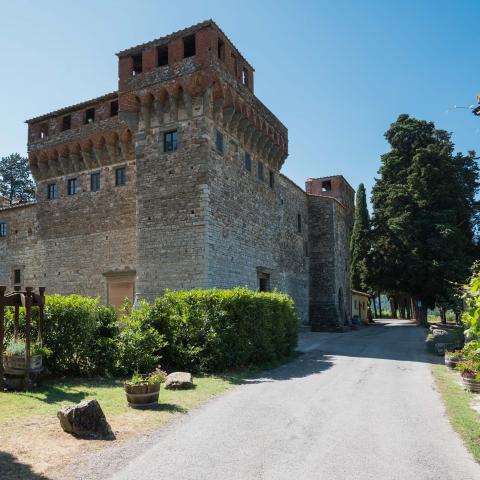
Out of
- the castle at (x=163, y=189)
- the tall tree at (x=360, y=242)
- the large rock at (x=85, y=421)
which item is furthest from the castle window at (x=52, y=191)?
the tall tree at (x=360, y=242)

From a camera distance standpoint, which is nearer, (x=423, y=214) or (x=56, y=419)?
(x=56, y=419)

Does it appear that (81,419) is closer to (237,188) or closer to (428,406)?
(428,406)

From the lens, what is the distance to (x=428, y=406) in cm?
848

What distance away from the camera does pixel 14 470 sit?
5.07 meters

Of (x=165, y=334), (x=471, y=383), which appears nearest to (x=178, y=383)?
(x=165, y=334)

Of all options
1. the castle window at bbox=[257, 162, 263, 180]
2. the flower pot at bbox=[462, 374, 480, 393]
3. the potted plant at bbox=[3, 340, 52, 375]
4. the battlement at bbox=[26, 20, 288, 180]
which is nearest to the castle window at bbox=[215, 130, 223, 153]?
the battlement at bbox=[26, 20, 288, 180]

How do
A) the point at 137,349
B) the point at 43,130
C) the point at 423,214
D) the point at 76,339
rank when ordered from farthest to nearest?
the point at 423,214
the point at 43,130
the point at 137,349
the point at 76,339

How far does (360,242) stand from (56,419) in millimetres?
32501

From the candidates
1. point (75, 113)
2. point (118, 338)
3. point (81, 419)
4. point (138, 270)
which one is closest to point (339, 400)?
point (81, 419)

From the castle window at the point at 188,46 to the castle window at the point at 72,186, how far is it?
8875 millimetres

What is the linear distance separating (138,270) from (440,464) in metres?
14.0

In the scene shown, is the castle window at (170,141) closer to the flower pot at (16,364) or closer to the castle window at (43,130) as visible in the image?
the castle window at (43,130)

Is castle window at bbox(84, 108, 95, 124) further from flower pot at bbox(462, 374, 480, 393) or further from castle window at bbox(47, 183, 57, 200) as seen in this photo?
flower pot at bbox(462, 374, 480, 393)

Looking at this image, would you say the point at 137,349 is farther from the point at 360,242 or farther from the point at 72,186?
the point at 360,242
